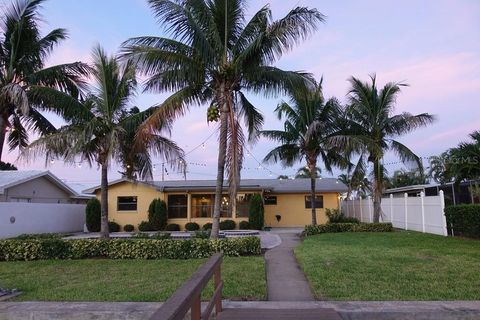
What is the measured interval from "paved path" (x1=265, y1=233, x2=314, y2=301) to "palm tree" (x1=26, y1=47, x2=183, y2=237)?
555 centimetres

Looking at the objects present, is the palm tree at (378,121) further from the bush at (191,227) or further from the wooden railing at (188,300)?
the wooden railing at (188,300)

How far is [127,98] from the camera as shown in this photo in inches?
674

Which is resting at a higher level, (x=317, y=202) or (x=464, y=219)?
(x=317, y=202)

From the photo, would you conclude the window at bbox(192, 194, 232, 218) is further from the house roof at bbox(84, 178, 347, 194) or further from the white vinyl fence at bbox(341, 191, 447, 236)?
the white vinyl fence at bbox(341, 191, 447, 236)

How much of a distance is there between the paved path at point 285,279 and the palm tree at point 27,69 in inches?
317

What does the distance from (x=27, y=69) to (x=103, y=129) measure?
3.21 meters

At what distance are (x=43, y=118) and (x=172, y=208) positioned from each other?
15.4 m

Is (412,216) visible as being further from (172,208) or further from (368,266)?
(172,208)

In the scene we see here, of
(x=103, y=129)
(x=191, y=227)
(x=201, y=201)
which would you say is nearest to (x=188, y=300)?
(x=103, y=129)

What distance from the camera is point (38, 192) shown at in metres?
28.4

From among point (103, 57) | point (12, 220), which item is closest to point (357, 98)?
point (103, 57)

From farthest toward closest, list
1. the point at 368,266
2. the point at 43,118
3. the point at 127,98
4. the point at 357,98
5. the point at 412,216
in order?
the point at 357,98
the point at 412,216
the point at 127,98
the point at 43,118
the point at 368,266

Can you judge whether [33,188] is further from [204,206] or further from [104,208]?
[104,208]

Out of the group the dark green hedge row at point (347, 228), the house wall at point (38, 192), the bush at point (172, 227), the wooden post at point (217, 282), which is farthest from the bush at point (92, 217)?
the wooden post at point (217, 282)
